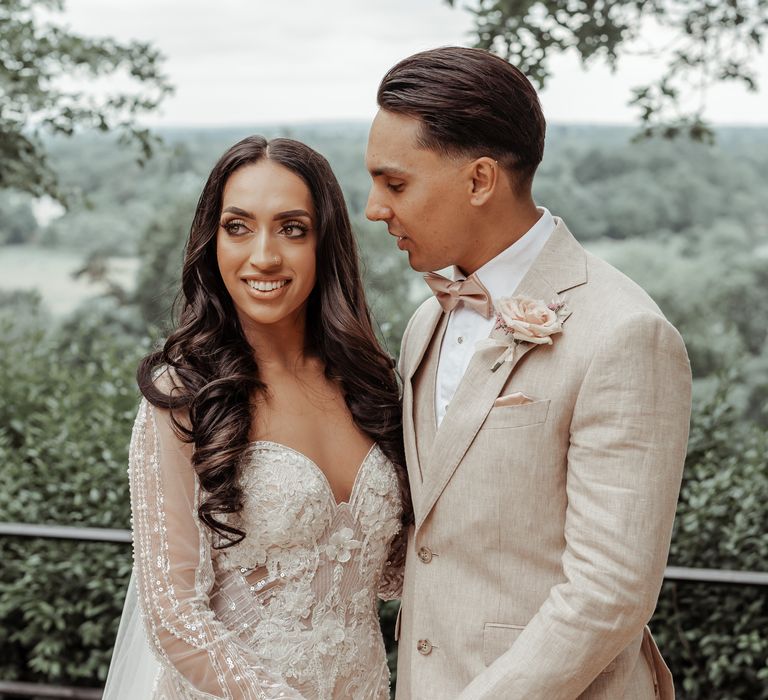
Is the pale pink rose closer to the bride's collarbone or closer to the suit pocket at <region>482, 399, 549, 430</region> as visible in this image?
the suit pocket at <region>482, 399, 549, 430</region>

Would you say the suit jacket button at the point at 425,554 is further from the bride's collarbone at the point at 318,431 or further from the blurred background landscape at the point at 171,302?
the blurred background landscape at the point at 171,302

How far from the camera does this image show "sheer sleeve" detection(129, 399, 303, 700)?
90.9 inches

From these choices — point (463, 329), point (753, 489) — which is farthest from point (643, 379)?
point (753, 489)

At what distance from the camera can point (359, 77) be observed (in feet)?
20.8

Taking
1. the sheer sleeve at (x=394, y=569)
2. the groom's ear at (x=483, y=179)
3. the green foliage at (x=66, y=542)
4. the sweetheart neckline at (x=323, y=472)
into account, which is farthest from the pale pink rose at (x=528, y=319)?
the green foliage at (x=66, y=542)

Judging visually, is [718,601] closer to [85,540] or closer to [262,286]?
[85,540]

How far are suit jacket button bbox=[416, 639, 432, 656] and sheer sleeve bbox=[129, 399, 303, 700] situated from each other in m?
0.38

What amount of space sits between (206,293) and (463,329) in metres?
0.69

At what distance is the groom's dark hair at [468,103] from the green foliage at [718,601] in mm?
2532

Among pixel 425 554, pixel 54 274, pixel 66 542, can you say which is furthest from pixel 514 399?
pixel 54 274

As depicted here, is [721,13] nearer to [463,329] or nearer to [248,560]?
[463,329]

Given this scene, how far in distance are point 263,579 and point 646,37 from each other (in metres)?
3.24

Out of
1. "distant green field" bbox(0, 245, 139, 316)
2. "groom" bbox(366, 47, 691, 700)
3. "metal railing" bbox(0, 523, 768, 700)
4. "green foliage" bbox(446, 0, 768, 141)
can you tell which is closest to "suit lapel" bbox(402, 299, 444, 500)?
"groom" bbox(366, 47, 691, 700)

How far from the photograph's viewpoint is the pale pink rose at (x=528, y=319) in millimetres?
2076
